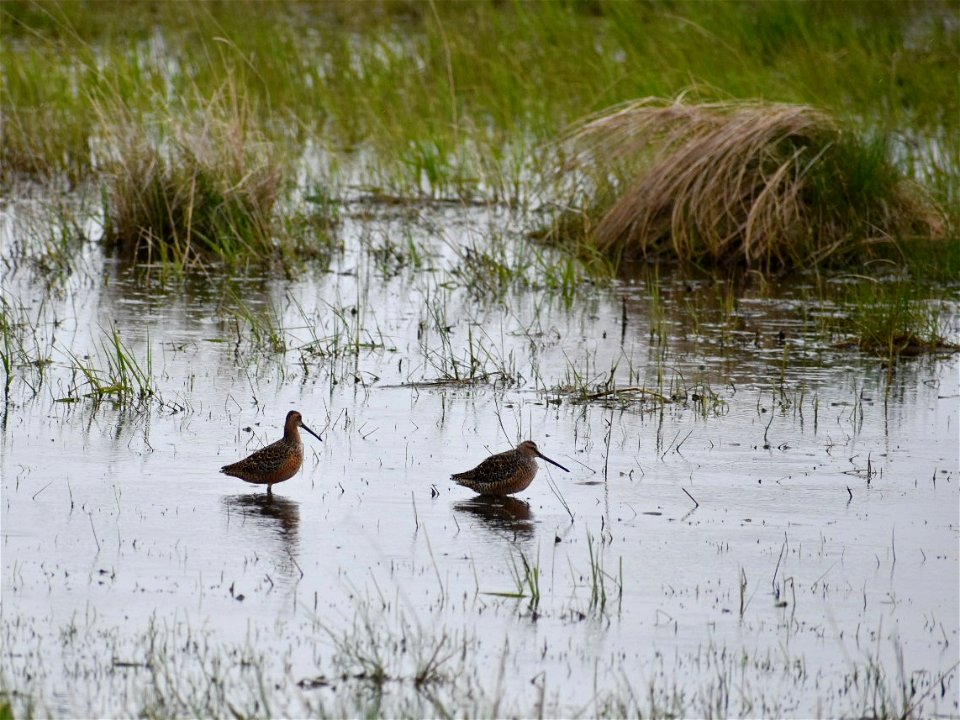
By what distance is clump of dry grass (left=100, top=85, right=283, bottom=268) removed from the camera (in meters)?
11.8

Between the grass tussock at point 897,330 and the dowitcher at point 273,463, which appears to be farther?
the grass tussock at point 897,330

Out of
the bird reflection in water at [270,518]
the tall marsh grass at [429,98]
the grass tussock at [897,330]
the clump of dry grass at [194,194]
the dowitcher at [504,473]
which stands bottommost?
the bird reflection in water at [270,518]

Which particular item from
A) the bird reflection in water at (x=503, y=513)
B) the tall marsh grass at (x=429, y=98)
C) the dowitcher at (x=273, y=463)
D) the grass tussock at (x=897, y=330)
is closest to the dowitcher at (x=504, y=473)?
the bird reflection in water at (x=503, y=513)

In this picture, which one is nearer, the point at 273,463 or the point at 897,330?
the point at 273,463

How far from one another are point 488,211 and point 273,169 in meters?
2.18

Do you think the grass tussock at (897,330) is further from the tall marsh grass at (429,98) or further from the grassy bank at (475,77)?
the grassy bank at (475,77)

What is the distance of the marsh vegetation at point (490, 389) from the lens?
497cm

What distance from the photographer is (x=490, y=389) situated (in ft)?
28.2

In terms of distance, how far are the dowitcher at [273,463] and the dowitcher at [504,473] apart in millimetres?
653

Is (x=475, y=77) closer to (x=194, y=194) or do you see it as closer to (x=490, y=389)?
(x=194, y=194)

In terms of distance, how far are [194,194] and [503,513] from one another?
590cm

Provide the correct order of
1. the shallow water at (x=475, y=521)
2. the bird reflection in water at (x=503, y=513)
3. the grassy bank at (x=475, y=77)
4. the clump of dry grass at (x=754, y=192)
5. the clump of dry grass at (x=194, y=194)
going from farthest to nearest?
the grassy bank at (x=475, y=77), the clump of dry grass at (x=754, y=192), the clump of dry grass at (x=194, y=194), the bird reflection in water at (x=503, y=513), the shallow water at (x=475, y=521)

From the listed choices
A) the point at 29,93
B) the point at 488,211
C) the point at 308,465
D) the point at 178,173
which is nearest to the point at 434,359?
the point at 308,465

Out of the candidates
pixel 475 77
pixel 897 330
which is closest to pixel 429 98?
pixel 475 77
